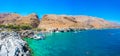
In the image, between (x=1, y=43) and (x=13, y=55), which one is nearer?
(x=13, y=55)

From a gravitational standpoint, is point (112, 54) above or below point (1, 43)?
below

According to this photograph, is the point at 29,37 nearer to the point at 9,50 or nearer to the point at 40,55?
the point at 40,55

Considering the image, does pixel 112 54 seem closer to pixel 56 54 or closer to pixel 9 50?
pixel 56 54

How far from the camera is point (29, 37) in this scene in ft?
505

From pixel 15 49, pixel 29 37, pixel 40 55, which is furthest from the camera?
pixel 29 37

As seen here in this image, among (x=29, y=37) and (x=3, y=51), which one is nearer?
(x=3, y=51)

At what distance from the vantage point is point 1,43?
204 ft

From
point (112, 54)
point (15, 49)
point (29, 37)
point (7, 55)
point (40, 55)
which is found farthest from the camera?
point (29, 37)

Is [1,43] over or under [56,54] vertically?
over

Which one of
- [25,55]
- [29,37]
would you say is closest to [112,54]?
[25,55]

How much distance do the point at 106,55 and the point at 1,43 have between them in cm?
4215

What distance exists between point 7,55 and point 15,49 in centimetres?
407

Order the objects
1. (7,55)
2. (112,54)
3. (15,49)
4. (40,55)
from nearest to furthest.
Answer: (7,55) → (15,49) → (40,55) → (112,54)

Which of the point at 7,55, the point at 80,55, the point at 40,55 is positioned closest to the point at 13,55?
the point at 7,55
